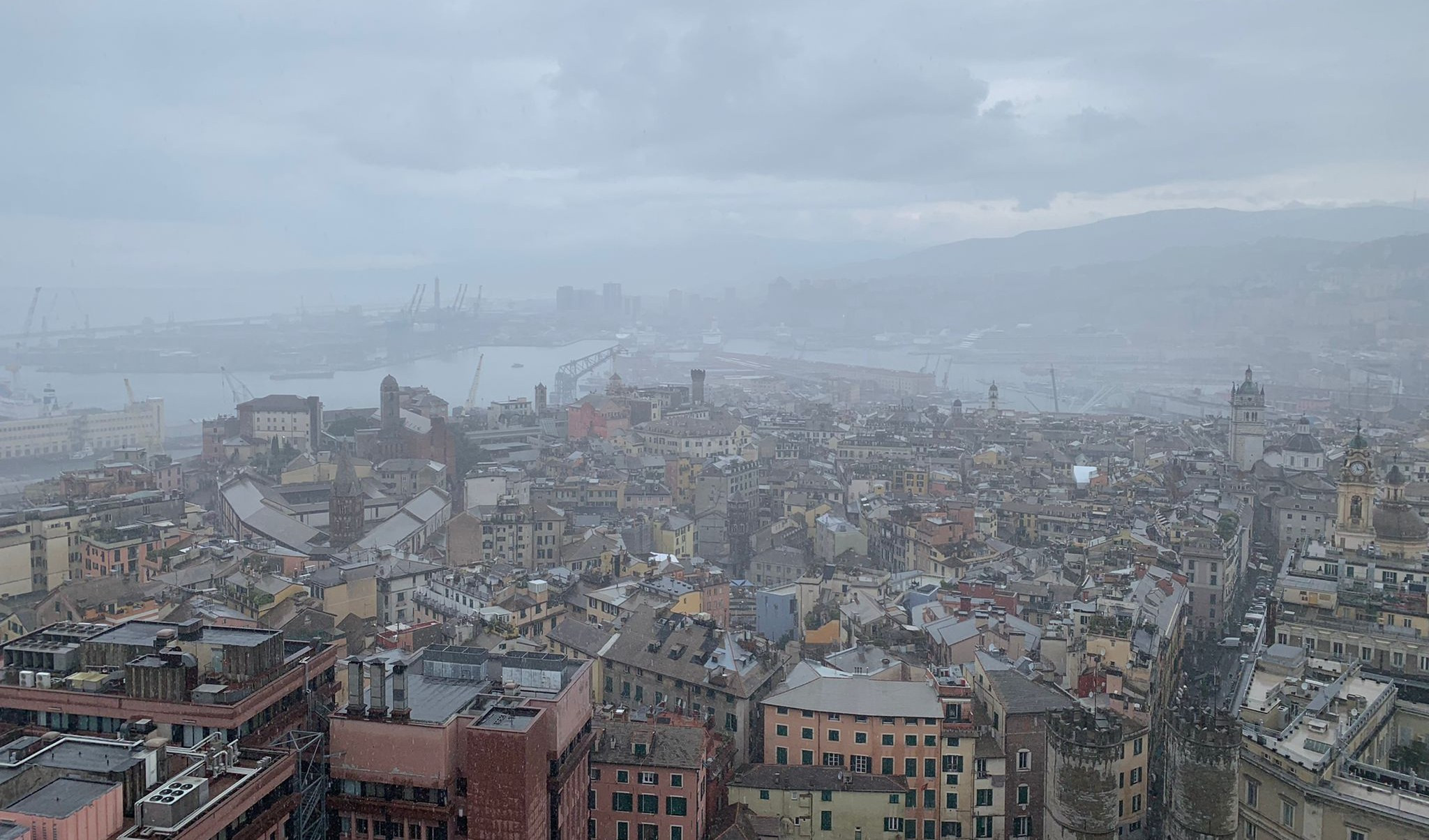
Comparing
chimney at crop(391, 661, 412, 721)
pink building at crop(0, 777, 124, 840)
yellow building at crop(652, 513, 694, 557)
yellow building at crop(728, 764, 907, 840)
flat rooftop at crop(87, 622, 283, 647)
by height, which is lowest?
yellow building at crop(728, 764, 907, 840)

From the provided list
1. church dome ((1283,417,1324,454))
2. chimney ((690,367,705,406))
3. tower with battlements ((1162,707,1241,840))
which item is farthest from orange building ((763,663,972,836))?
chimney ((690,367,705,406))

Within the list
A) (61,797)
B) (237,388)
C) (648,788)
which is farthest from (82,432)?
(61,797)

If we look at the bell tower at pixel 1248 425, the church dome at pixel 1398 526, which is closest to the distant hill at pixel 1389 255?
the bell tower at pixel 1248 425

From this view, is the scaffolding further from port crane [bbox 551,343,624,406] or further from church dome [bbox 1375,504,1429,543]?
port crane [bbox 551,343,624,406]

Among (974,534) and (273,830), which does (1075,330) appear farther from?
(273,830)

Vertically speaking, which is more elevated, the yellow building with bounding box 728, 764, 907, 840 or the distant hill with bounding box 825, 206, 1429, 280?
the distant hill with bounding box 825, 206, 1429, 280

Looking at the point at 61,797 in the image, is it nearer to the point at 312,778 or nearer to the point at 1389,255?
the point at 312,778

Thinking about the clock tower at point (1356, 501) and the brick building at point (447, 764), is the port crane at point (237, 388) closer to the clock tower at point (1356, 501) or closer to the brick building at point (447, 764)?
the clock tower at point (1356, 501)
